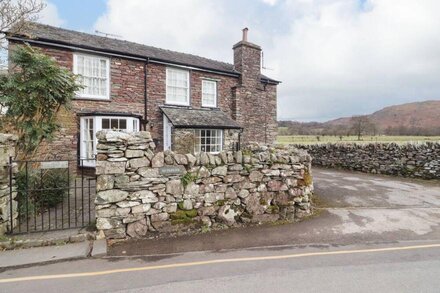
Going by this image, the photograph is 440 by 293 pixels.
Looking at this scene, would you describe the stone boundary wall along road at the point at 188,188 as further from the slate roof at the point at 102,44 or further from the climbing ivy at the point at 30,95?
the slate roof at the point at 102,44

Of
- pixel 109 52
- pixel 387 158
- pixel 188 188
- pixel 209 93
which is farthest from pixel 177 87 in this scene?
pixel 387 158

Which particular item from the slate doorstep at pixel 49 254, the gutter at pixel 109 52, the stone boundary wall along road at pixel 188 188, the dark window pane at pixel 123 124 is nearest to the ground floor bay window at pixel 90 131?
the dark window pane at pixel 123 124

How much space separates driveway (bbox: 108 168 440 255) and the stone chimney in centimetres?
1028

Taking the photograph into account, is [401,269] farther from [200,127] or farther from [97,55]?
[97,55]

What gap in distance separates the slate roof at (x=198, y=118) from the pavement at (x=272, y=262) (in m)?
8.52

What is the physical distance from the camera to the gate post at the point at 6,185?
17.2ft

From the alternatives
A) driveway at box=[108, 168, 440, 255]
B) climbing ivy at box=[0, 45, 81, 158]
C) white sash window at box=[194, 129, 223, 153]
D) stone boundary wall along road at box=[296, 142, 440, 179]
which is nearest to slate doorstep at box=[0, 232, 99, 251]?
driveway at box=[108, 168, 440, 255]

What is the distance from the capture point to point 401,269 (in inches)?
171

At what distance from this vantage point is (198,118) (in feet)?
49.2

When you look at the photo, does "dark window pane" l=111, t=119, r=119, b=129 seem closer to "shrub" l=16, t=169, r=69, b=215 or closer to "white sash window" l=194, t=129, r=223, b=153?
"white sash window" l=194, t=129, r=223, b=153

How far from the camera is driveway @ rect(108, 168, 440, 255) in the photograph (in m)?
5.45

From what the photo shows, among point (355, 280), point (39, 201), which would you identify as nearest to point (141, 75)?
point (39, 201)

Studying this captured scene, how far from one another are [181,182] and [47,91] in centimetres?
429

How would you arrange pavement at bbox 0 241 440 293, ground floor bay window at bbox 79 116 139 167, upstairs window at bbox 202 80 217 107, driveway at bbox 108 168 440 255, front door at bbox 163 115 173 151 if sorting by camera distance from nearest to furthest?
pavement at bbox 0 241 440 293 → driveway at bbox 108 168 440 255 → ground floor bay window at bbox 79 116 139 167 → front door at bbox 163 115 173 151 → upstairs window at bbox 202 80 217 107
